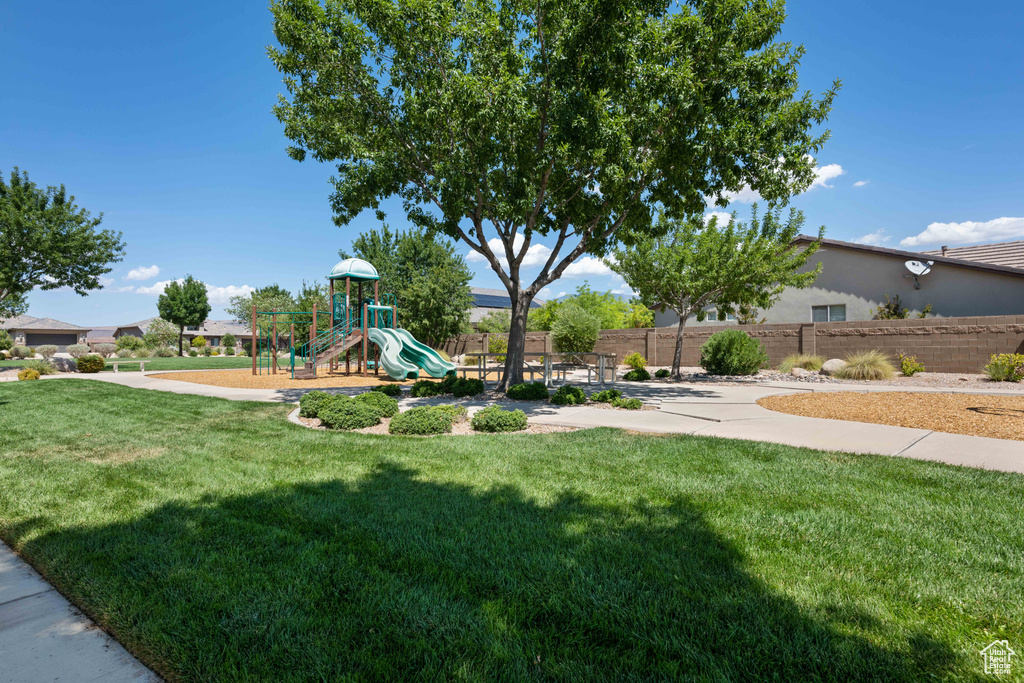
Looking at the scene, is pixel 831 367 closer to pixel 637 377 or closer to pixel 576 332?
pixel 637 377

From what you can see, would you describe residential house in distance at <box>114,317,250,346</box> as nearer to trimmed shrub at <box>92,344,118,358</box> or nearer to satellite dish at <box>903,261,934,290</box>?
trimmed shrub at <box>92,344,118,358</box>

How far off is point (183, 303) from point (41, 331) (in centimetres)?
2750

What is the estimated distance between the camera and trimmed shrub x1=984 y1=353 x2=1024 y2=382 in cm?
1430

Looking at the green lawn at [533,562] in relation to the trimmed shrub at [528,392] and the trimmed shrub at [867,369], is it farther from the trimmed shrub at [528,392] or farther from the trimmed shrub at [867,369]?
the trimmed shrub at [867,369]

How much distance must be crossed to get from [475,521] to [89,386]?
15.3 meters

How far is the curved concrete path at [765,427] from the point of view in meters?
5.75

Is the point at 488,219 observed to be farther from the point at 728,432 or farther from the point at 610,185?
the point at 728,432

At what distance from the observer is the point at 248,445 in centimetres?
627

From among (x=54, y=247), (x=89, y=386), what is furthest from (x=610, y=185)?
(x=54, y=247)

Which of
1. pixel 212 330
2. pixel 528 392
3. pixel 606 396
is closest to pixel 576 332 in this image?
pixel 528 392

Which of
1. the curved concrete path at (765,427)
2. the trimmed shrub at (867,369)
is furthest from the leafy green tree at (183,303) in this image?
the trimmed shrub at (867,369)

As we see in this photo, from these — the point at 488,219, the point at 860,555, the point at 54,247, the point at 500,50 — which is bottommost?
the point at 860,555

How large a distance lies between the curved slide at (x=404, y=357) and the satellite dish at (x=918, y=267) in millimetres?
18853

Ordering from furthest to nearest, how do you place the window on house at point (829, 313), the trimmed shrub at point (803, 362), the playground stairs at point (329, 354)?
the window on house at point (829, 313)
the trimmed shrub at point (803, 362)
the playground stairs at point (329, 354)
